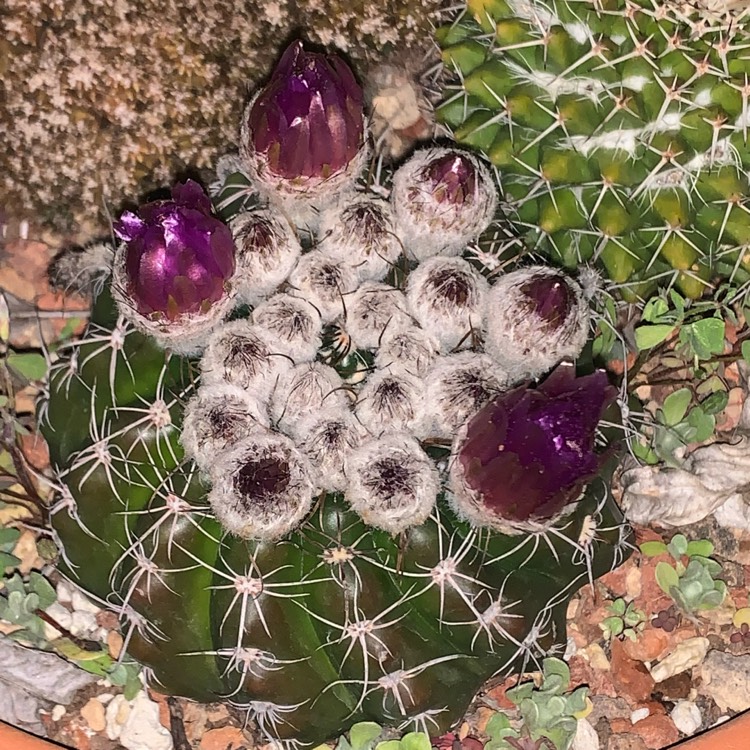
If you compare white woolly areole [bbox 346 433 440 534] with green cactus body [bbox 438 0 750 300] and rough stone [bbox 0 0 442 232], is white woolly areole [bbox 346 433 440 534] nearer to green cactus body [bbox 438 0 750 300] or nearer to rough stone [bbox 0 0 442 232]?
green cactus body [bbox 438 0 750 300]

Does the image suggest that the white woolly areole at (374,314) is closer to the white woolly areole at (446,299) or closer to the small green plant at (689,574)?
the white woolly areole at (446,299)

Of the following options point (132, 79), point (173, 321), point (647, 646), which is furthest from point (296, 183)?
point (647, 646)

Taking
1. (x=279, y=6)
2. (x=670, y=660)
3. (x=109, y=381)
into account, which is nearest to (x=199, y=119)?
(x=279, y=6)

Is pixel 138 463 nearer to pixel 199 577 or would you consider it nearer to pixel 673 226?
pixel 199 577

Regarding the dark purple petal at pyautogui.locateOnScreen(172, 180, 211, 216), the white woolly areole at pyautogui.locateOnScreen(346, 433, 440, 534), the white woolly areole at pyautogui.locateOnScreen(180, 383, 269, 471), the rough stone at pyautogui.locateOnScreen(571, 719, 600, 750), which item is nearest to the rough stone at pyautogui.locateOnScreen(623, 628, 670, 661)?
the rough stone at pyautogui.locateOnScreen(571, 719, 600, 750)

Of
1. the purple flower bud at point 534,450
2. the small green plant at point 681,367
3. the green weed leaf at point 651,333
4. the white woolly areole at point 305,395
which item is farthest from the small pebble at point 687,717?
the white woolly areole at point 305,395

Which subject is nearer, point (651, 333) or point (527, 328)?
point (527, 328)

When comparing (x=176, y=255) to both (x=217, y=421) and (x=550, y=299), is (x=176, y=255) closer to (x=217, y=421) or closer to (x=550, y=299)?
(x=217, y=421)
